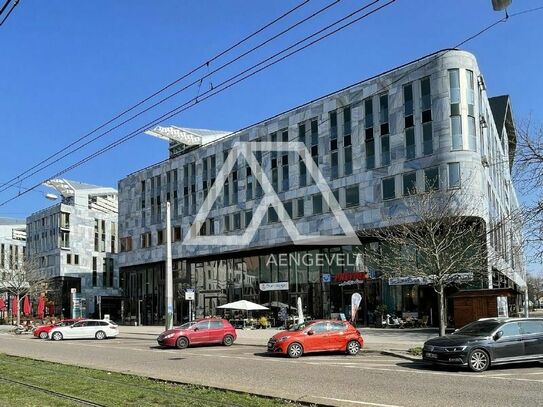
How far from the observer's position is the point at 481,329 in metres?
18.2

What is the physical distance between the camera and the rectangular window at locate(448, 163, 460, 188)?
37906 millimetres

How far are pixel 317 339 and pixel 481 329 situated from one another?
22.7ft

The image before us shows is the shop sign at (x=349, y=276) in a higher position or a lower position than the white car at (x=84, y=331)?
higher

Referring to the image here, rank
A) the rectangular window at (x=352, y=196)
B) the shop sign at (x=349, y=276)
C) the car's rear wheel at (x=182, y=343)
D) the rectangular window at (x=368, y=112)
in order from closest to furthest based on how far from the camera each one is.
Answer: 1. the car's rear wheel at (x=182, y=343)
2. the rectangular window at (x=368, y=112)
3. the rectangular window at (x=352, y=196)
4. the shop sign at (x=349, y=276)

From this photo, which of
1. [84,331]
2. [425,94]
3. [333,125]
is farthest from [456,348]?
[333,125]

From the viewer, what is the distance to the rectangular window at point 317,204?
46.6 metres

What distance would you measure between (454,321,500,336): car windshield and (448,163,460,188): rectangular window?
20.1 metres

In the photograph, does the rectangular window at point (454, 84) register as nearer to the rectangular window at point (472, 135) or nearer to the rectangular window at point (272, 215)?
the rectangular window at point (472, 135)

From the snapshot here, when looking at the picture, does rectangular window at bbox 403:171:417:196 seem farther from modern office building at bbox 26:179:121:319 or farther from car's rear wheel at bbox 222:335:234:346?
modern office building at bbox 26:179:121:319

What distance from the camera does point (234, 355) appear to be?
23844mm

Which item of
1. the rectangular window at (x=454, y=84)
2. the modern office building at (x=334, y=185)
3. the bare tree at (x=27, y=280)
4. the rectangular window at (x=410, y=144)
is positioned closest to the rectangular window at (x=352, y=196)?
the modern office building at (x=334, y=185)

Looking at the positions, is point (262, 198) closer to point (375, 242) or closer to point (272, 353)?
point (375, 242)

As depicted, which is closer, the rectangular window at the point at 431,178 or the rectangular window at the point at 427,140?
the rectangular window at the point at 431,178

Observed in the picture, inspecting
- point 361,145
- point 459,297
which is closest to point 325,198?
point 361,145
